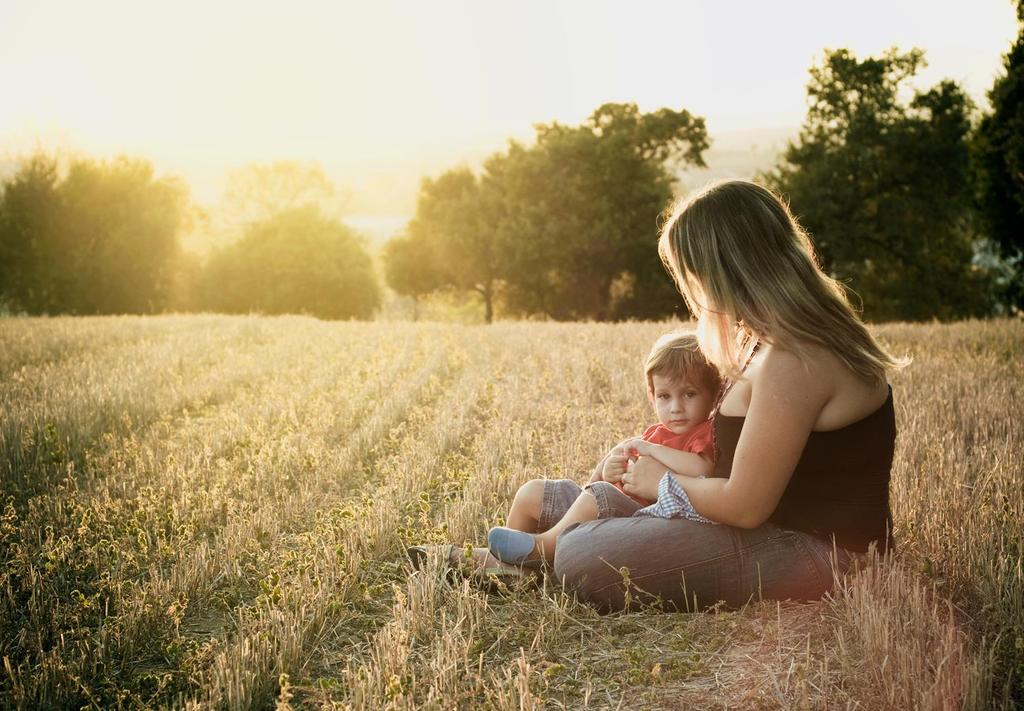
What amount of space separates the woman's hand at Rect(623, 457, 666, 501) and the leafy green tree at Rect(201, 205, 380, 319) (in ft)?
150

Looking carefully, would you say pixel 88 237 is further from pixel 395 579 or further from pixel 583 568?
pixel 583 568

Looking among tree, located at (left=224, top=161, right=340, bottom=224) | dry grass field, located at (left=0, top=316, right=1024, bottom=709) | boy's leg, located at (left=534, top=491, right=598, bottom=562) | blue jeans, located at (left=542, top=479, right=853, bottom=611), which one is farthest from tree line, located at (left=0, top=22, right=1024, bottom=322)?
boy's leg, located at (left=534, top=491, right=598, bottom=562)

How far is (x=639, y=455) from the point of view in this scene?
4.04m

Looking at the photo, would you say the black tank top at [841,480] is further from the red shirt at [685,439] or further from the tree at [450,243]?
the tree at [450,243]

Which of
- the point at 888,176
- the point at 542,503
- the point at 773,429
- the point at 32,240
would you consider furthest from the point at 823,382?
the point at 32,240

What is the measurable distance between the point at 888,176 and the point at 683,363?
3080cm

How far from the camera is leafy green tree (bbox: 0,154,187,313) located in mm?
41000

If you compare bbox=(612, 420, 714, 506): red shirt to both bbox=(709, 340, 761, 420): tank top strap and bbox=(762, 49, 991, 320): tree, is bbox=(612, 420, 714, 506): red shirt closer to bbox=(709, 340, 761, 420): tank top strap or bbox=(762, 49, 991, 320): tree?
bbox=(709, 340, 761, 420): tank top strap

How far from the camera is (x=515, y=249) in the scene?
1433 inches

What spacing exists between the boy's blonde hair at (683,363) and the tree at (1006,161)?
19909 mm

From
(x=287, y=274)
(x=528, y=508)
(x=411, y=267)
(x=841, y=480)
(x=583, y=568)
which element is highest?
(x=287, y=274)

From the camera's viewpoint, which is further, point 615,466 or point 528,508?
point 528,508

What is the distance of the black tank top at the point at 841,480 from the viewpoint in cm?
331

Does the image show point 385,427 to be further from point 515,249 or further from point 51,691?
point 515,249
